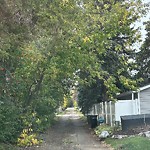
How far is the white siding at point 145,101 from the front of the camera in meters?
24.6

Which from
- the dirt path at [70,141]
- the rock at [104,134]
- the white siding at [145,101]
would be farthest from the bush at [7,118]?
the white siding at [145,101]

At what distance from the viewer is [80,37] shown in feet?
43.9

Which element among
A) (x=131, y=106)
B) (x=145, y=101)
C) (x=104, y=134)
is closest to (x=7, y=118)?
(x=104, y=134)

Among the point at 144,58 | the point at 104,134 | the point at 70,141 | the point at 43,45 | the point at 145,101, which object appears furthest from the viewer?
the point at 144,58

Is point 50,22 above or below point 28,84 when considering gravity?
above

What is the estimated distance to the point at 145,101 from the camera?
2486 cm

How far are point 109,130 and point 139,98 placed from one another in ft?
16.5

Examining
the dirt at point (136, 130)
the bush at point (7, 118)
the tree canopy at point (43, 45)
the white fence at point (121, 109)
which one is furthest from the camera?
the white fence at point (121, 109)

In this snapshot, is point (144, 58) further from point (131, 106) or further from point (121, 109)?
point (121, 109)

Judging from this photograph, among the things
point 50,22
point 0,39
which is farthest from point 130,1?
point 0,39

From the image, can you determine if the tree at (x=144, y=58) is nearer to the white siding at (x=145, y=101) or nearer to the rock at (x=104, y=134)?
the white siding at (x=145, y=101)

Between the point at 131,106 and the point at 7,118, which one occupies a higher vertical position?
the point at 131,106

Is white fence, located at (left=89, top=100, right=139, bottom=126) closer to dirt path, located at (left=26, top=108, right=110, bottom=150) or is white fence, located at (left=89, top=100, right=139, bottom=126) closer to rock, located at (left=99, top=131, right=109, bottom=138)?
dirt path, located at (left=26, top=108, right=110, bottom=150)

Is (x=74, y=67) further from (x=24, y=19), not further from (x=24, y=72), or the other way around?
(x=24, y=19)
